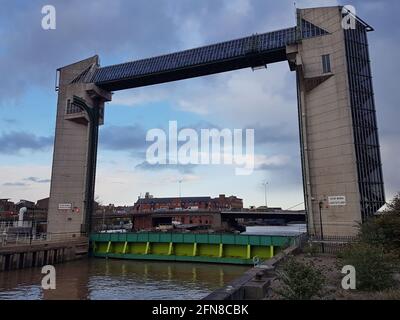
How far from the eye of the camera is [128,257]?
4716 cm

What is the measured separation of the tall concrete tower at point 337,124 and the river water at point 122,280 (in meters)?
12.5

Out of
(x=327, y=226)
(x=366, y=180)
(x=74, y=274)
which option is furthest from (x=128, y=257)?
(x=366, y=180)

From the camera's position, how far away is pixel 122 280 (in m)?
31.0

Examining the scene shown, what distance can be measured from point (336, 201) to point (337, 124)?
881 centimetres

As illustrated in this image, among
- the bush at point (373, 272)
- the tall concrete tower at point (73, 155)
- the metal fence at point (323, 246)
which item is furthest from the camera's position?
the tall concrete tower at point (73, 155)

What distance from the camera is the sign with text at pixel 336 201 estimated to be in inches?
1524

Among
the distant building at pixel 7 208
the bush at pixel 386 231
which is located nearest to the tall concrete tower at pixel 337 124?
the bush at pixel 386 231

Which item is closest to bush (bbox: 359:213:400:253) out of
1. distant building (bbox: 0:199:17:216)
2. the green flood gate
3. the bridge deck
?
the green flood gate

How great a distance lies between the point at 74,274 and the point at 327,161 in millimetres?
29902

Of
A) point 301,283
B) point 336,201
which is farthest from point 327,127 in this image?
point 301,283

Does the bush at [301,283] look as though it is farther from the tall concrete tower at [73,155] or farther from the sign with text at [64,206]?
the sign with text at [64,206]

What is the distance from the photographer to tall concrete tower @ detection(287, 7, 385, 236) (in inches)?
1532

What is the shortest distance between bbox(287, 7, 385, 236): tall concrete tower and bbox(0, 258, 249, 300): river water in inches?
492
